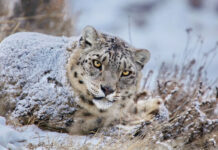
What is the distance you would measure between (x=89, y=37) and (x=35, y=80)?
101 cm

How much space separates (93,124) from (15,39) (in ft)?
5.88

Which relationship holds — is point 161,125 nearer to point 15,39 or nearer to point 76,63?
point 76,63

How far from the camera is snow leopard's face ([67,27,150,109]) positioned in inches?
190

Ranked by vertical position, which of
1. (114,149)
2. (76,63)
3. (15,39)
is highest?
(15,39)

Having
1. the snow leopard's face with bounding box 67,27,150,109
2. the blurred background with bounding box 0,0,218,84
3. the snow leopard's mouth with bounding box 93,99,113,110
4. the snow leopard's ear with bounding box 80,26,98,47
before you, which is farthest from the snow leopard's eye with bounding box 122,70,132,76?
the blurred background with bounding box 0,0,218,84

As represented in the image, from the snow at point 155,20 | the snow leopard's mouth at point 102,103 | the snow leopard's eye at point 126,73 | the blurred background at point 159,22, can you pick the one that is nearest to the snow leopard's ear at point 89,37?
the snow leopard's eye at point 126,73

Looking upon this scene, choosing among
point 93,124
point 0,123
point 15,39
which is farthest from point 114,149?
point 15,39

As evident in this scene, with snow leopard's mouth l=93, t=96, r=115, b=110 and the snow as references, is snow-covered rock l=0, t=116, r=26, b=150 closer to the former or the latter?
snow leopard's mouth l=93, t=96, r=115, b=110

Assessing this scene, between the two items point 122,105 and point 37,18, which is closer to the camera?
point 122,105

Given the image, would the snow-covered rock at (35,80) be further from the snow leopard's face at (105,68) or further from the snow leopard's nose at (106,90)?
the snow leopard's nose at (106,90)

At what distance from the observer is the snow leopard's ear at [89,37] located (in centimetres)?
507

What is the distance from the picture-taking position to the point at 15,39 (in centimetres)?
537

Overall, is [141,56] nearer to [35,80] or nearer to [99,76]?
[99,76]

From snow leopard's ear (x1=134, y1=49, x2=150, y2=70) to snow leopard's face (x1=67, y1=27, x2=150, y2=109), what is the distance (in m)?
0.12
